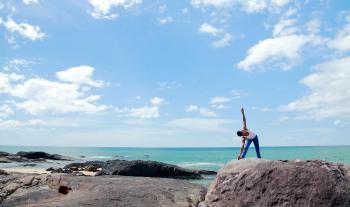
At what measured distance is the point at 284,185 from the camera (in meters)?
8.11

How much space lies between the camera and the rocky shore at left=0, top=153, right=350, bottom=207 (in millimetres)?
7910

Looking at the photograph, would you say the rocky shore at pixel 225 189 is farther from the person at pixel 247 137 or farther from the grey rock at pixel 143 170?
the grey rock at pixel 143 170

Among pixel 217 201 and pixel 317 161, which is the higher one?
pixel 317 161

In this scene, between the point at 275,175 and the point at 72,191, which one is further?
the point at 72,191

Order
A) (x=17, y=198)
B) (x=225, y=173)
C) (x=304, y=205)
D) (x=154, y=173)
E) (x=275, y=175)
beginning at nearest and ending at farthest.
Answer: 1. (x=304, y=205)
2. (x=275, y=175)
3. (x=225, y=173)
4. (x=17, y=198)
5. (x=154, y=173)

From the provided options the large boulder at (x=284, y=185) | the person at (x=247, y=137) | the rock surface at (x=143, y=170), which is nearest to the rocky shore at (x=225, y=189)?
the large boulder at (x=284, y=185)

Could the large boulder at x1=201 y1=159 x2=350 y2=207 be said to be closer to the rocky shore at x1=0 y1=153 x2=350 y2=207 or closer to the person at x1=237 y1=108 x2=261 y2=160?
the rocky shore at x1=0 y1=153 x2=350 y2=207

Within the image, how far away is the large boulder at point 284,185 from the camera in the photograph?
7812mm

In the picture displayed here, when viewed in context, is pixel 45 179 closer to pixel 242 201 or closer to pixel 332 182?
pixel 242 201

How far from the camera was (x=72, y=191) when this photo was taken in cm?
1014

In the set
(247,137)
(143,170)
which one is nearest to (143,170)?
(143,170)

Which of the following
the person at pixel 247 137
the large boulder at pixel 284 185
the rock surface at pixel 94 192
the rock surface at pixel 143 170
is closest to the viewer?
the large boulder at pixel 284 185

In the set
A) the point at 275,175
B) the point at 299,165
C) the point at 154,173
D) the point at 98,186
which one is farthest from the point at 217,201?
the point at 154,173

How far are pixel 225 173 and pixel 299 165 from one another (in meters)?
1.69
